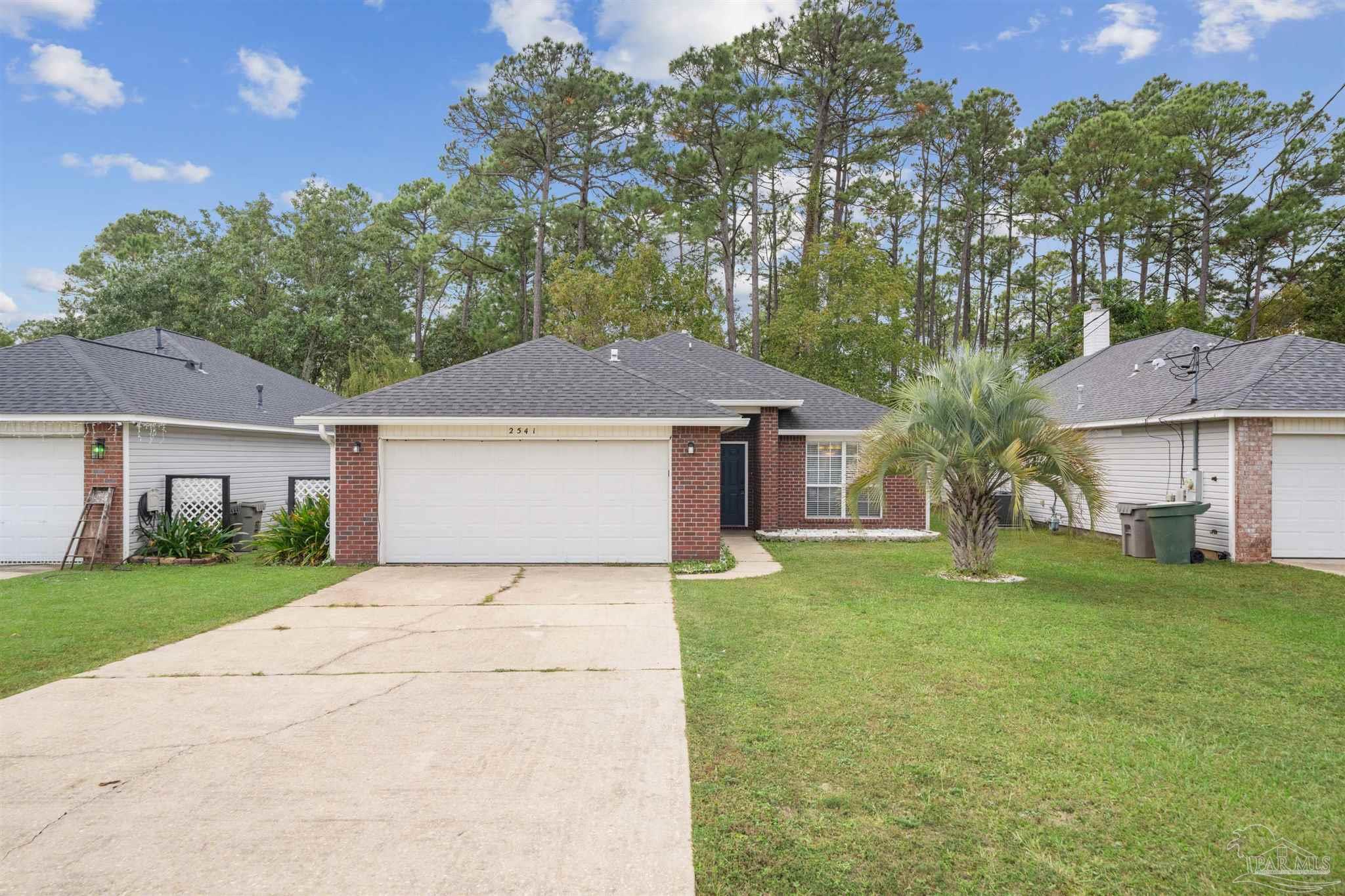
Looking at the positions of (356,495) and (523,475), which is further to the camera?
(523,475)

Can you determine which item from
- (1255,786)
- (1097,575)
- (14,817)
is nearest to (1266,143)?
(1097,575)

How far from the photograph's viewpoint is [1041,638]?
A: 6727 mm

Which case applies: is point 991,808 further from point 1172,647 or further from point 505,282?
point 505,282

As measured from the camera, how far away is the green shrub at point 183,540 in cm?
1207

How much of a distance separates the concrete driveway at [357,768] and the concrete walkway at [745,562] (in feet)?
11.2

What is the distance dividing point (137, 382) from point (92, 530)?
311 centimetres

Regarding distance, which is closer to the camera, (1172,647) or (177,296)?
(1172,647)

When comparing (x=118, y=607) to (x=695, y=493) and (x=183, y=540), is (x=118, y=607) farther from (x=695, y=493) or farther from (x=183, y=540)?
(x=695, y=493)

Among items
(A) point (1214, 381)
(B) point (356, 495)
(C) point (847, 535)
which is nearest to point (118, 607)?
(B) point (356, 495)

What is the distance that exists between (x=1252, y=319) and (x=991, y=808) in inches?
1281

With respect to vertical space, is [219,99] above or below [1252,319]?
above

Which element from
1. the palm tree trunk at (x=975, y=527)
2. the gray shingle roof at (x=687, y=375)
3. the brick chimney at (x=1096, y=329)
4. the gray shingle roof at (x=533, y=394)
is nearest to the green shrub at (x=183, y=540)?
the gray shingle roof at (x=533, y=394)

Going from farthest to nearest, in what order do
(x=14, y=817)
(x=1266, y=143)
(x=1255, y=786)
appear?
1. (x=1266, y=143)
2. (x=1255, y=786)
3. (x=14, y=817)

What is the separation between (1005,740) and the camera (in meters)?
4.31
